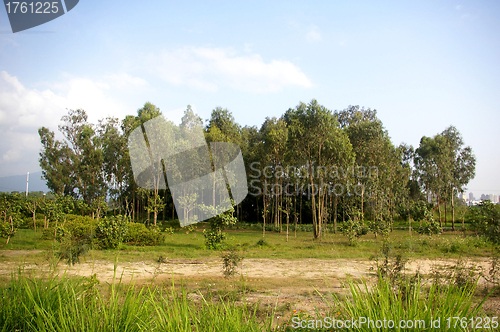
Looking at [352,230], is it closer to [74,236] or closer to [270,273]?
[270,273]

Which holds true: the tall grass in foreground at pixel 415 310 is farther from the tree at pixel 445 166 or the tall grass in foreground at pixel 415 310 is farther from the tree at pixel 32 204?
the tree at pixel 445 166

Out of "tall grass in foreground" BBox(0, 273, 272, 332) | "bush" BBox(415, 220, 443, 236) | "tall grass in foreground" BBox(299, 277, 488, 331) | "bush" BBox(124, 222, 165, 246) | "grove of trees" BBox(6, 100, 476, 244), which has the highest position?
"grove of trees" BBox(6, 100, 476, 244)

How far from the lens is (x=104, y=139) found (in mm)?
30062

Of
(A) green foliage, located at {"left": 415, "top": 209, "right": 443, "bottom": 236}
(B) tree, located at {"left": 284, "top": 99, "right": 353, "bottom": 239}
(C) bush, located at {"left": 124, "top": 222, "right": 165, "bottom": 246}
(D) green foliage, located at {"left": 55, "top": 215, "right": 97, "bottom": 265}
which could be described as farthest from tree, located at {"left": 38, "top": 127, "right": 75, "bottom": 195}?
(A) green foliage, located at {"left": 415, "top": 209, "right": 443, "bottom": 236}

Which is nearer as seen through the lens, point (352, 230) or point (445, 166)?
point (352, 230)

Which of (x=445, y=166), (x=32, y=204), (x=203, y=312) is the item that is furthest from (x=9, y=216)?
(x=445, y=166)

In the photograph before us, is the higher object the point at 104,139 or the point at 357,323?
the point at 104,139

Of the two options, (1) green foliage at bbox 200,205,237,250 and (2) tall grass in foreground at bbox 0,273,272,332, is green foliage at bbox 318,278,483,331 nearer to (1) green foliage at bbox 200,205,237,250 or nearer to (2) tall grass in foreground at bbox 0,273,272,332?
(2) tall grass in foreground at bbox 0,273,272,332

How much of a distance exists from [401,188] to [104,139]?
28.4 meters

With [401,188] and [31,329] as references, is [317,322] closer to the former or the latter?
[31,329]

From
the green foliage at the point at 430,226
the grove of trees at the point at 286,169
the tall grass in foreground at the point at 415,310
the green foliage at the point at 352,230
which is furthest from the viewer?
the grove of trees at the point at 286,169

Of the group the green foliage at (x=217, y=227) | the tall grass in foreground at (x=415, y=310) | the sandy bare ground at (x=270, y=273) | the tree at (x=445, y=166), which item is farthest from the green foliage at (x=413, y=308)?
the tree at (x=445, y=166)

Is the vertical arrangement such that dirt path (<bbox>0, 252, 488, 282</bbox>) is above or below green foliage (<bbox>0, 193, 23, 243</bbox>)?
below

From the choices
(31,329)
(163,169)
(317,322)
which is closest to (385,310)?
(317,322)
